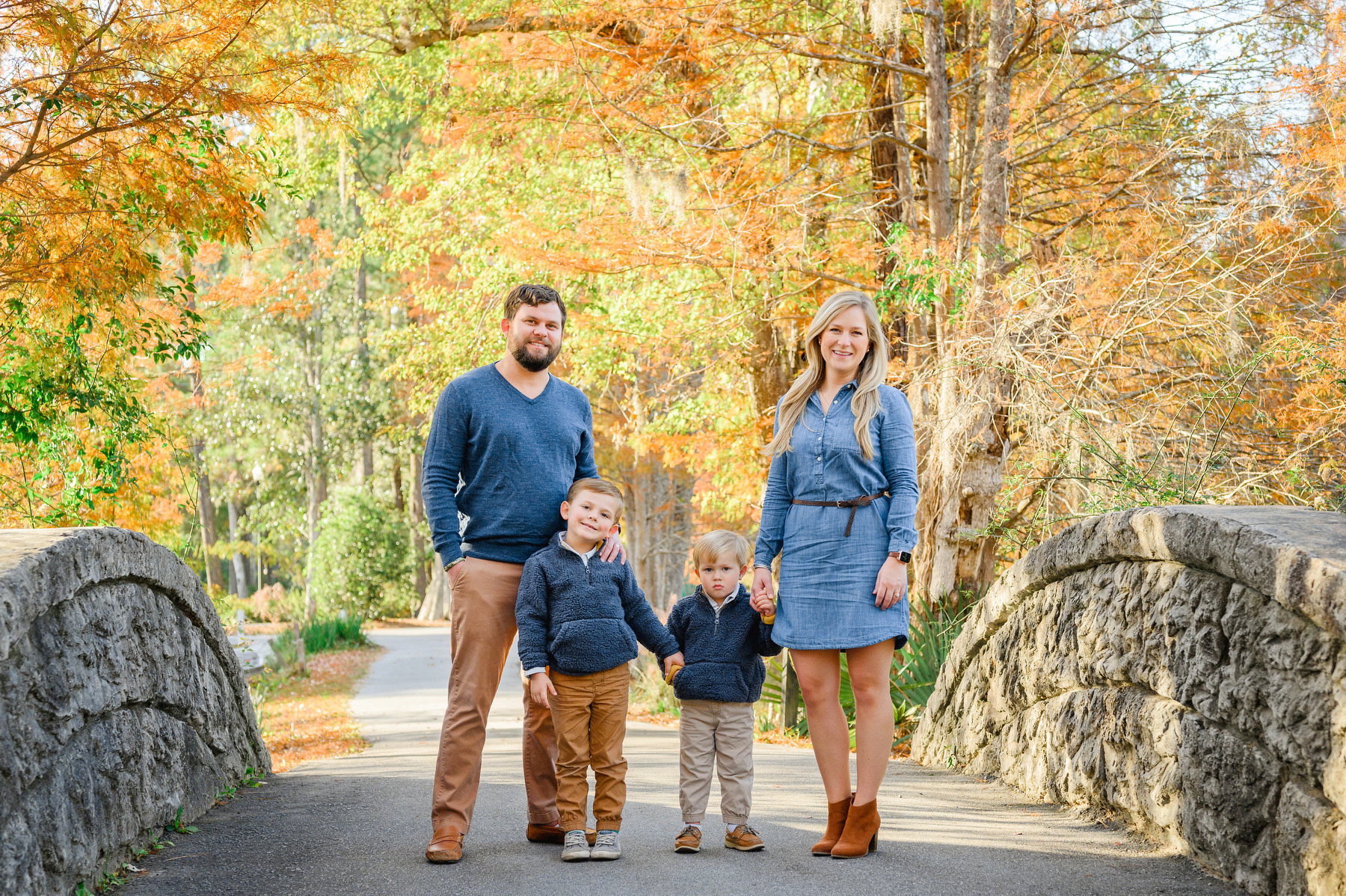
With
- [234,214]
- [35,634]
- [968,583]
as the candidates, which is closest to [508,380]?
[35,634]

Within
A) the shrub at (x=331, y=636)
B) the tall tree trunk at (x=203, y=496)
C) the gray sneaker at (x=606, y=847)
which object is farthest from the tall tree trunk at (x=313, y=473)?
the gray sneaker at (x=606, y=847)

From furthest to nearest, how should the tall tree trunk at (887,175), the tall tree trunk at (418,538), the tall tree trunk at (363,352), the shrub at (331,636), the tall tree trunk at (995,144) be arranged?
1. the tall tree trunk at (418,538)
2. the tall tree trunk at (363,352)
3. the shrub at (331,636)
4. the tall tree trunk at (887,175)
5. the tall tree trunk at (995,144)

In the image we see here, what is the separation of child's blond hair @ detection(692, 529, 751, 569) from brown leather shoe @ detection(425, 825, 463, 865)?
1.24 m

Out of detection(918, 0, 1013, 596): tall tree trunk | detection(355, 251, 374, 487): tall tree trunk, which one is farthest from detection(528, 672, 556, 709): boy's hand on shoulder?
detection(355, 251, 374, 487): tall tree trunk

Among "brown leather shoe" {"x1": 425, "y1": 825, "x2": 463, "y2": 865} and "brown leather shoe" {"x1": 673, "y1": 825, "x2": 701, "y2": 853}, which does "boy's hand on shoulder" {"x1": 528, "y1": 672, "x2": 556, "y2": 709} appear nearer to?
"brown leather shoe" {"x1": 425, "y1": 825, "x2": 463, "y2": 865}

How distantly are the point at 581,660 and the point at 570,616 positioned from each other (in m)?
0.15

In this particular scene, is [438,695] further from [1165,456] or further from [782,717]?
[1165,456]

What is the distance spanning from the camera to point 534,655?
12.3 ft

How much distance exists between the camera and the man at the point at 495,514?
153 inches

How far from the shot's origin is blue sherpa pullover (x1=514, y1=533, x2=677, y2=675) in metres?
3.79

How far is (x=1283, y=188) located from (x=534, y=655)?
6.52m

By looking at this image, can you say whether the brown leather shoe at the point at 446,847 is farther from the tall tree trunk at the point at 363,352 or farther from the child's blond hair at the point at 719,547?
the tall tree trunk at the point at 363,352

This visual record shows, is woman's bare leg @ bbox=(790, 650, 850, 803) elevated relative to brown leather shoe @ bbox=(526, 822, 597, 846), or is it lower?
elevated

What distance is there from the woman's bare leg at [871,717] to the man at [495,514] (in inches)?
37.0
